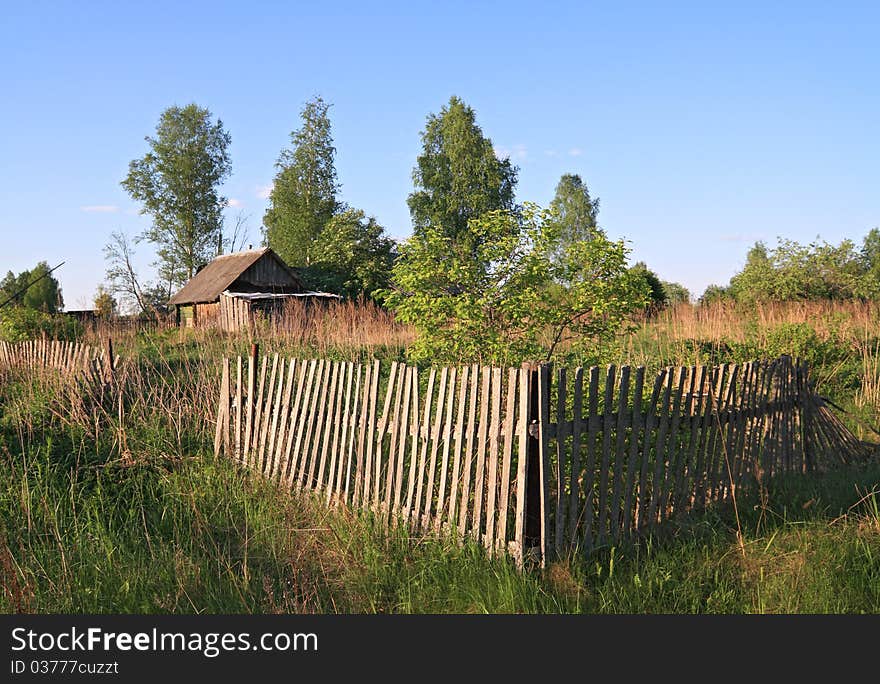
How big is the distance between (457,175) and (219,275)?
14.8 m

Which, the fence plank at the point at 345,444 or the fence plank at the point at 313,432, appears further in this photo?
the fence plank at the point at 313,432

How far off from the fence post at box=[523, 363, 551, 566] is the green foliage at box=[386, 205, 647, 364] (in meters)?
1.73

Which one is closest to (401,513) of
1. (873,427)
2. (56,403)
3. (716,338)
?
(56,403)

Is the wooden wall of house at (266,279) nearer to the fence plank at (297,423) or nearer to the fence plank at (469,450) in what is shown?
the fence plank at (297,423)

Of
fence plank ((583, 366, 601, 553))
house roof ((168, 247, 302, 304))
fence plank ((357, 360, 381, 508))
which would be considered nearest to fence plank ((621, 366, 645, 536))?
fence plank ((583, 366, 601, 553))

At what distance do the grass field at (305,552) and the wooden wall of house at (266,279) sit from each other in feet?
80.3

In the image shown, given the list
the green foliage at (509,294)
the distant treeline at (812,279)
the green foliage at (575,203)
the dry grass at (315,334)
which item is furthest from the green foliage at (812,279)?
the green foliage at (575,203)

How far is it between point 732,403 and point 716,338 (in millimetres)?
8687

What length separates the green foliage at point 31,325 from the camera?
16844 millimetres

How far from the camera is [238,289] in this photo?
3148 centimetres

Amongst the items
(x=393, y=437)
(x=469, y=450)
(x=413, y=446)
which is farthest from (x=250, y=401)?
(x=469, y=450)

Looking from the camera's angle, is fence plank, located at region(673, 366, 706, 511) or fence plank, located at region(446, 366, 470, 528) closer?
fence plank, located at region(446, 366, 470, 528)

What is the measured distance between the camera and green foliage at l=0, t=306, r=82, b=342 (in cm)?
1684

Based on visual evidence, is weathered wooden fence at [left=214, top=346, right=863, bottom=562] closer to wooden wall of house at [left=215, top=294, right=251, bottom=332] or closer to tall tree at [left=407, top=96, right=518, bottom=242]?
wooden wall of house at [left=215, top=294, right=251, bottom=332]
